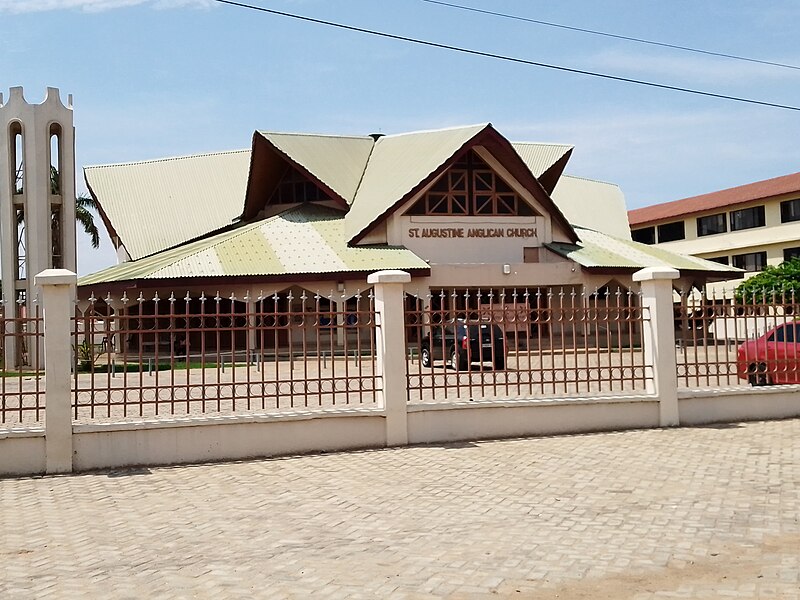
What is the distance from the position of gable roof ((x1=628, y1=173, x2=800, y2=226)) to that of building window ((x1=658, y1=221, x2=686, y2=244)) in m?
0.73

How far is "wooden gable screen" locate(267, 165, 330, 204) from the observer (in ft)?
108

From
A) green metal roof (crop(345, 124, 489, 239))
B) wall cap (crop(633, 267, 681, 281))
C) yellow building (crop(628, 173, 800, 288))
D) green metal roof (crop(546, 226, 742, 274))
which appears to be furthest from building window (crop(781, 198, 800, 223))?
wall cap (crop(633, 267, 681, 281))

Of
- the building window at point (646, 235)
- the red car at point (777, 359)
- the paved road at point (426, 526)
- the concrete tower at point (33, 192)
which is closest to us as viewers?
the paved road at point (426, 526)

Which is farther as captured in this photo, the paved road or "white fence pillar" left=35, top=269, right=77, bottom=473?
"white fence pillar" left=35, top=269, right=77, bottom=473

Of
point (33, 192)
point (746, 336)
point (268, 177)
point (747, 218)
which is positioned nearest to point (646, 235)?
point (747, 218)

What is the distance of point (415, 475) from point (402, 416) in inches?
59.8

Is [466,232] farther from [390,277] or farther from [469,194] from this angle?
[390,277]

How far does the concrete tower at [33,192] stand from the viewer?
24.9m

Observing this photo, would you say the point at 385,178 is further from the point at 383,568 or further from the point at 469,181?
the point at 383,568

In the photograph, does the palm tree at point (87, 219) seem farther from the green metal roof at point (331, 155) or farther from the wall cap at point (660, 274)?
the wall cap at point (660, 274)

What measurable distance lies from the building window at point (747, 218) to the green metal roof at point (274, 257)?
74.1 feet

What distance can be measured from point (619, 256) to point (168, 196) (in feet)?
62.0

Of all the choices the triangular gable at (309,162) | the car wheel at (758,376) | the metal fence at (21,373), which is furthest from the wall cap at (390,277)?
the triangular gable at (309,162)

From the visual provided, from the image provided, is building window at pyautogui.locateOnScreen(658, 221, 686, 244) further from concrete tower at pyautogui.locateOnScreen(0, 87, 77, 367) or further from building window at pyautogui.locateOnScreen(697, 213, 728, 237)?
concrete tower at pyautogui.locateOnScreen(0, 87, 77, 367)
